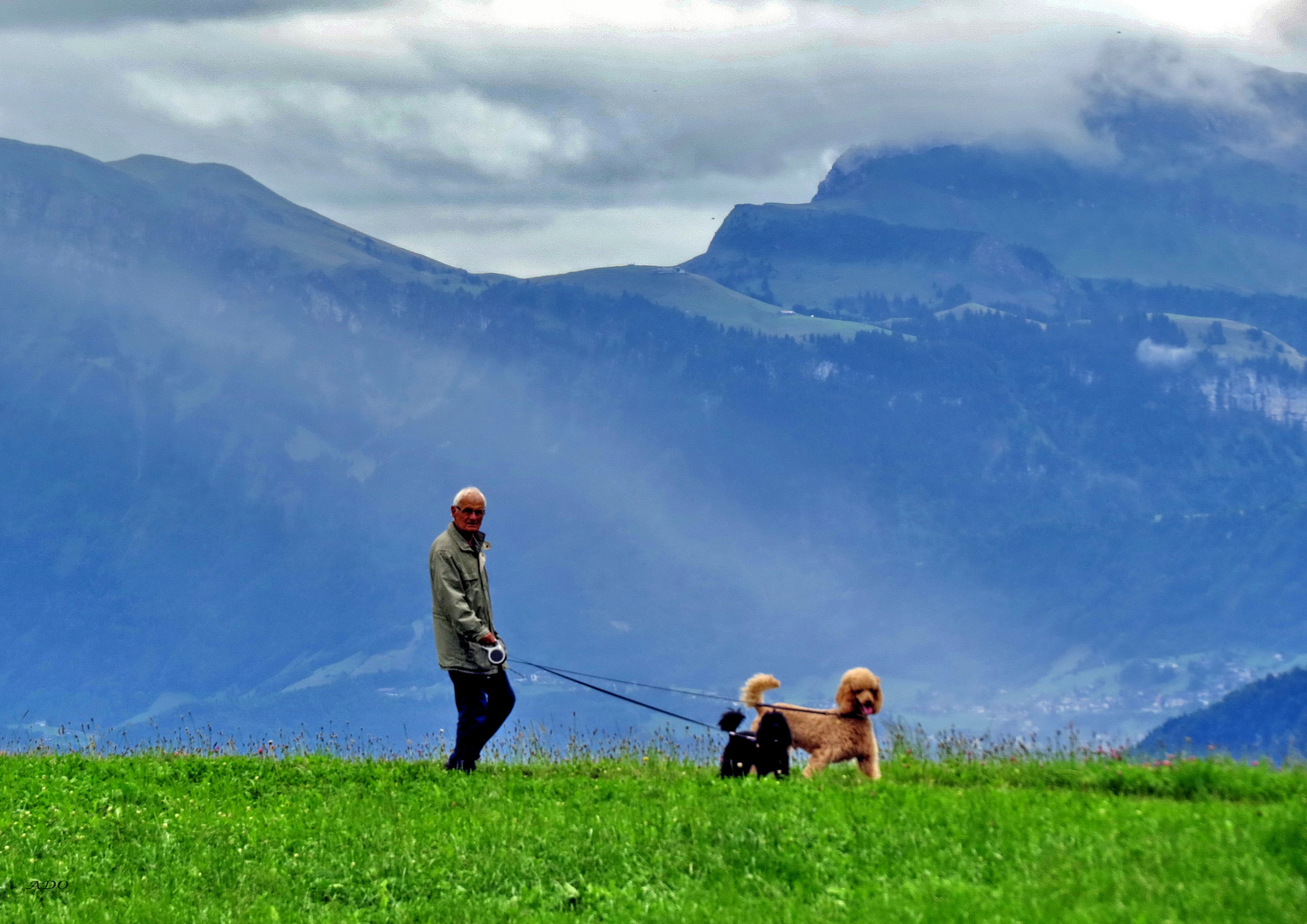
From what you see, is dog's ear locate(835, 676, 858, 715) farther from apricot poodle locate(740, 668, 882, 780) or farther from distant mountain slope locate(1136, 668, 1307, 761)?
distant mountain slope locate(1136, 668, 1307, 761)

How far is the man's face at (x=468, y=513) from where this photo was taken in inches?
503

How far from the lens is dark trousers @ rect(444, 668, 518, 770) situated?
42.8 ft

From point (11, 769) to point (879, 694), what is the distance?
351 inches

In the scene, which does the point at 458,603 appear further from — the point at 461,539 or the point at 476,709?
the point at 476,709

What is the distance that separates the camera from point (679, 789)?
11.5 meters

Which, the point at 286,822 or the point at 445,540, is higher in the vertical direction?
the point at 445,540

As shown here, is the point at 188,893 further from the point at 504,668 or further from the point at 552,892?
the point at 504,668

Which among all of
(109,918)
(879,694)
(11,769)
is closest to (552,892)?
(109,918)

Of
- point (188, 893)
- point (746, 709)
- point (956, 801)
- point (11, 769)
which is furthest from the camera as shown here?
point (11, 769)

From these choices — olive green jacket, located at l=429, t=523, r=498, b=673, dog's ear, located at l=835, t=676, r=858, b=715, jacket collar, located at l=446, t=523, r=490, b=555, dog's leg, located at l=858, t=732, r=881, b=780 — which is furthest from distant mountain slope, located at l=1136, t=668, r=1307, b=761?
jacket collar, located at l=446, t=523, r=490, b=555

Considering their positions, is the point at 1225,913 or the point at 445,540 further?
the point at 445,540

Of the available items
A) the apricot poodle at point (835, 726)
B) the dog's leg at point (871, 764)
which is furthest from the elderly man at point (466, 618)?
the dog's leg at point (871, 764)

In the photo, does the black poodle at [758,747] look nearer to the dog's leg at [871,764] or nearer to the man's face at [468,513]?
the dog's leg at [871,764]

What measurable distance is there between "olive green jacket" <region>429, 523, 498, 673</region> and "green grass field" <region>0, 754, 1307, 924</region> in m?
1.17
